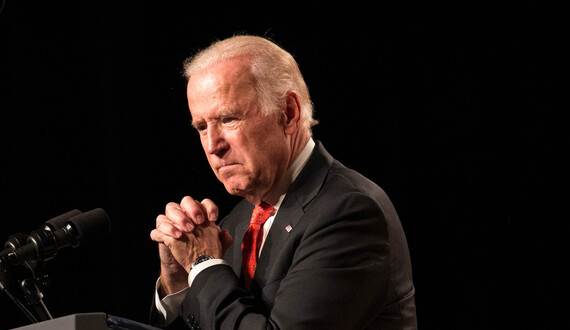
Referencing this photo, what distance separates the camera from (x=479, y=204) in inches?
120

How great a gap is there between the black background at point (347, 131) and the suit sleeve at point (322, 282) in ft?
4.21

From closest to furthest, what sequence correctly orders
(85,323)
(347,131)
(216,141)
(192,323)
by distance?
(85,323)
(192,323)
(216,141)
(347,131)

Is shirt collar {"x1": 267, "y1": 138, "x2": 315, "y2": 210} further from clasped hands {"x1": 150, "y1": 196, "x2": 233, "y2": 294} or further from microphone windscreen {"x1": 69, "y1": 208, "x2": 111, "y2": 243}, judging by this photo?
microphone windscreen {"x1": 69, "y1": 208, "x2": 111, "y2": 243}

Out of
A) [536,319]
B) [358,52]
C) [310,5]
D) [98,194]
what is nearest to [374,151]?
[358,52]

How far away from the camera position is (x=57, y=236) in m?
1.70

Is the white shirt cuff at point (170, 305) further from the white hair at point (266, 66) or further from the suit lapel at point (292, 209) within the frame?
the white hair at point (266, 66)

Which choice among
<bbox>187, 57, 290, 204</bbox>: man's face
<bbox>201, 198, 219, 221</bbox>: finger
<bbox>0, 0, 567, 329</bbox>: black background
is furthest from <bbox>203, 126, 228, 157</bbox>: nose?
<bbox>0, 0, 567, 329</bbox>: black background

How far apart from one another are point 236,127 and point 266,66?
245mm

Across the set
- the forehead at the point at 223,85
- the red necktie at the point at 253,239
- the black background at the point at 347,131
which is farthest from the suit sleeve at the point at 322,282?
the black background at the point at 347,131

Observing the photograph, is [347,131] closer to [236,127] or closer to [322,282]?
[236,127]

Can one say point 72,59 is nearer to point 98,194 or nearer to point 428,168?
point 98,194

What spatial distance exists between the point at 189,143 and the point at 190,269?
174 centimetres

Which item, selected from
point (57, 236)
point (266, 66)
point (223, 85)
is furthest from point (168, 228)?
point (266, 66)

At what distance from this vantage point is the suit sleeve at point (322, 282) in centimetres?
175
